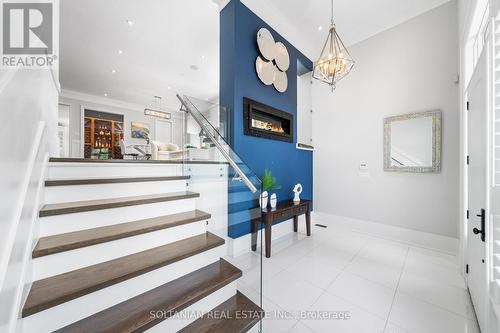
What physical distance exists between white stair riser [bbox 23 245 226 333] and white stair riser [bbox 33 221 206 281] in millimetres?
246

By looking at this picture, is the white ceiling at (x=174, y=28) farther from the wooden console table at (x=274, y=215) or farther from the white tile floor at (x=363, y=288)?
the white tile floor at (x=363, y=288)

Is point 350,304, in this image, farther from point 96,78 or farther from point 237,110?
point 96,78

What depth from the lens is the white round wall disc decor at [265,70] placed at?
2.95 metres

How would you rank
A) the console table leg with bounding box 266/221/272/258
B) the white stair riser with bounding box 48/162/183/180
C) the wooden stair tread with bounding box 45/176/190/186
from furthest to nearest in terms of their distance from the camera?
the console table leg with bounding box 266/221/272/258, the white stair riser with bounding box 48/162/183/180, the wooden stair tread with bounding box 45/176/190/186

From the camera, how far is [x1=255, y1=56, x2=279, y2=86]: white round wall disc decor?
295cm

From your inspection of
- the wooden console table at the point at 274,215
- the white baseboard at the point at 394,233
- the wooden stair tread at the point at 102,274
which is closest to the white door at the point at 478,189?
the white baseboard at the point at 394,233

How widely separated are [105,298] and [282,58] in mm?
3938

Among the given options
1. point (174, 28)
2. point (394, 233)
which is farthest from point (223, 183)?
point (174, 28)

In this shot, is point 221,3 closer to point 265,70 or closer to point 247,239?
point 265,70

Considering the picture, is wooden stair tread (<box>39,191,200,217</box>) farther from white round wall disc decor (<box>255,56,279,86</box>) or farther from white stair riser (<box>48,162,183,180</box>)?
white round wall disc decor (<box>255,56,279,86</box>)

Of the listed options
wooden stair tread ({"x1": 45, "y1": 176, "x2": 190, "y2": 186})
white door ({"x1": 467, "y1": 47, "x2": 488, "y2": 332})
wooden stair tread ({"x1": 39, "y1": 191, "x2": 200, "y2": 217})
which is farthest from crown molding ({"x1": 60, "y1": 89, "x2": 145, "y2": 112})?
white door ({"x1": 467, "y1": 47, "x2": 488, "y2": 332})

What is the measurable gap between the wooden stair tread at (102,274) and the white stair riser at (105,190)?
65 cm

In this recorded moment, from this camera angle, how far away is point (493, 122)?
1.15 metres

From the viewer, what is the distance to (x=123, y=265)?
4.01ft
